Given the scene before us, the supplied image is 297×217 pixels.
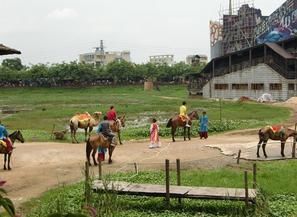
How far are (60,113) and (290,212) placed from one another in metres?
35.1

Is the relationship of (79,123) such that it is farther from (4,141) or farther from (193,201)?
(193,201)

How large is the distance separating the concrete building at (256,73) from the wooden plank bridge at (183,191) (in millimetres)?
41464

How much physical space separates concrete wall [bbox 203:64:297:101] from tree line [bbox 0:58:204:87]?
23.5 metres

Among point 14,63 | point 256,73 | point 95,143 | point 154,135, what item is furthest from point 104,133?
point 14,63

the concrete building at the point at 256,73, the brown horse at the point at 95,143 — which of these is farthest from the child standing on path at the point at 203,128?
the concrete building at the point at 256,73

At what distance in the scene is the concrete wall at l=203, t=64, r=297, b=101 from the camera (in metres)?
53.2

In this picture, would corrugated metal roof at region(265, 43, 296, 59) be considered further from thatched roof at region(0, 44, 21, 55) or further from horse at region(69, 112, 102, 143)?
thatched roof at region(0, 44, 21, 55)

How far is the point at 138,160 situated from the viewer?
65.6 feet

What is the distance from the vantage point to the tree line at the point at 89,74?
9138 centimetres

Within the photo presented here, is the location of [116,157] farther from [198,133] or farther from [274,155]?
[198,133]

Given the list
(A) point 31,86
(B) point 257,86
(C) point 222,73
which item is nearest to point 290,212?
(B) point 257,86

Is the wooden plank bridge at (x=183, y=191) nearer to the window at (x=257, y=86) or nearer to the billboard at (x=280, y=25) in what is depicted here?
the window at (x=257, y=86)

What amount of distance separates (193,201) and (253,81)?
4509 cm

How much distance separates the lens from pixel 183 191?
1290cm
